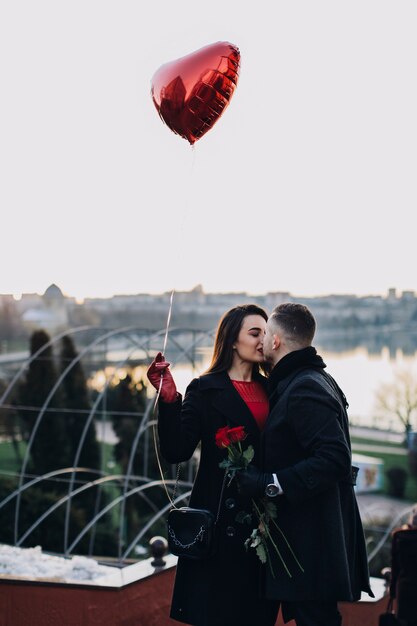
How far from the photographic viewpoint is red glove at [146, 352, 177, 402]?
8.93 ft

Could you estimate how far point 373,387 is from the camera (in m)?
48.7

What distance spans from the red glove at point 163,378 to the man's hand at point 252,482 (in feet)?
1.13

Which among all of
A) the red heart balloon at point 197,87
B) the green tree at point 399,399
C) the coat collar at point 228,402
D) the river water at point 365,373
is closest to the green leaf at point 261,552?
the coat collar at point 228,402

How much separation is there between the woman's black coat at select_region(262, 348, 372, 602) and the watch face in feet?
0.07

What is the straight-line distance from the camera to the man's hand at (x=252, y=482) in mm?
2527

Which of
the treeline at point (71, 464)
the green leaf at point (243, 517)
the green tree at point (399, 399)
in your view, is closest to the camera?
the green leaf at point (243, 517)

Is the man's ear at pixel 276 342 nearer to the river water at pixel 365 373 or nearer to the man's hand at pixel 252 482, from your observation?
the man's hand at pixel 252 482

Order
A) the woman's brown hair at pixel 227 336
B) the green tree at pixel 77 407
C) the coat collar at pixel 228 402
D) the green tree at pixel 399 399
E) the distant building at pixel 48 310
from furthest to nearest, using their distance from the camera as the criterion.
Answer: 1. the distant building at pixel 48 310
2. the green tree at pixel 399 399
3. the green tree at pixel 77 407
4. the woman's brown hair at pixel 227 336
5. the coat collar at pixel 228 402

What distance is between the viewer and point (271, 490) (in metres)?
2.51

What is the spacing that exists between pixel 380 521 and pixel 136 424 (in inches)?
345

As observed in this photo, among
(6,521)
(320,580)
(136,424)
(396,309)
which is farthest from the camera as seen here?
(396,309)

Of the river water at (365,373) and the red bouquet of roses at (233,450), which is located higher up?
the red bouquet of roses at (233,450)

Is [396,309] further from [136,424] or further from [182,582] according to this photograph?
[182,582]

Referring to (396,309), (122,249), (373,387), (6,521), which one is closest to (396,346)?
(396,309)
